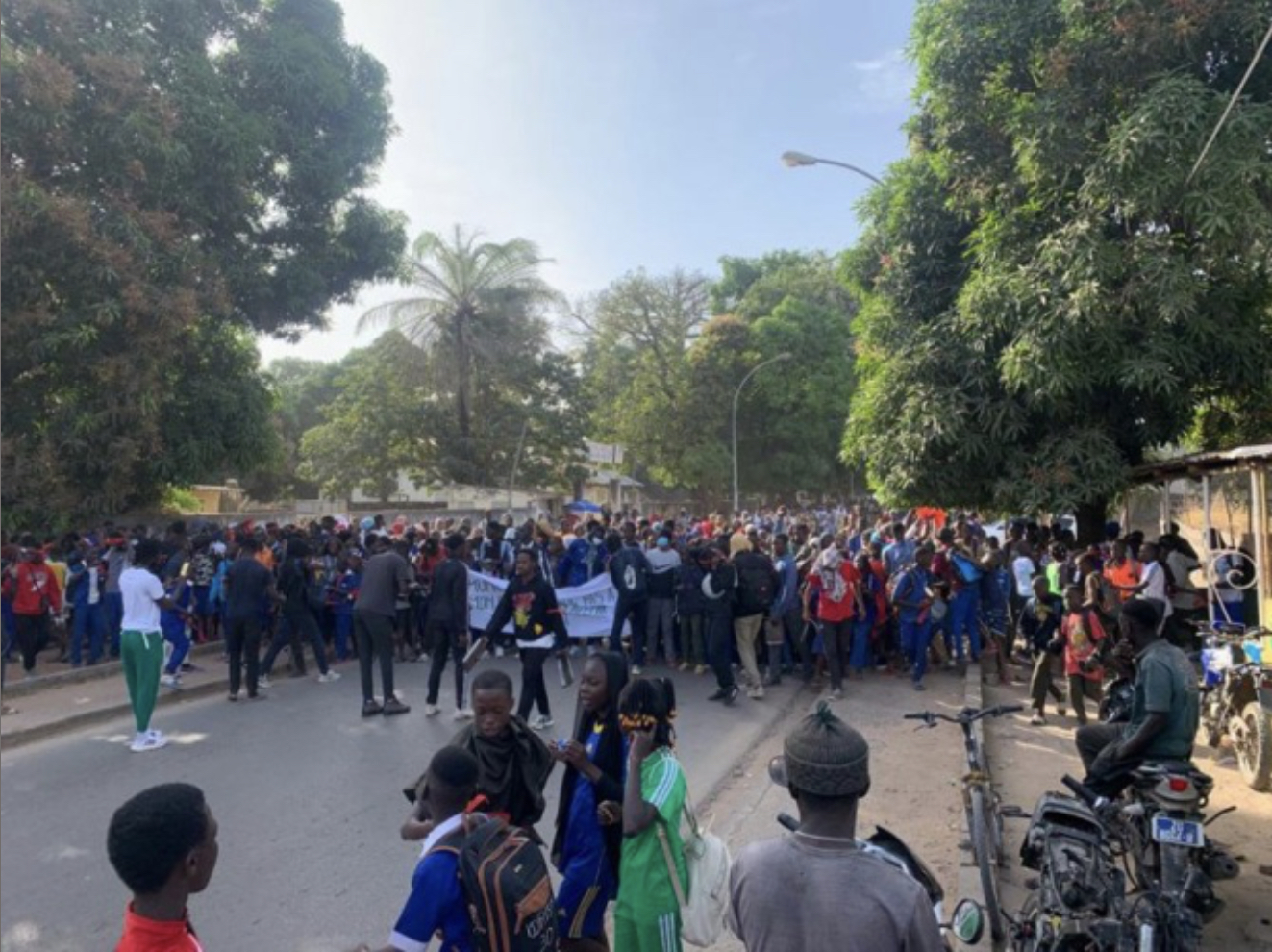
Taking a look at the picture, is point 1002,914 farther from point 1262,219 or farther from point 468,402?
point 468,402

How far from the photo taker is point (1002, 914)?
15.1 feet

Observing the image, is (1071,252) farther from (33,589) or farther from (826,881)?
(33,589)

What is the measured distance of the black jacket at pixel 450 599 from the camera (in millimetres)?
9469

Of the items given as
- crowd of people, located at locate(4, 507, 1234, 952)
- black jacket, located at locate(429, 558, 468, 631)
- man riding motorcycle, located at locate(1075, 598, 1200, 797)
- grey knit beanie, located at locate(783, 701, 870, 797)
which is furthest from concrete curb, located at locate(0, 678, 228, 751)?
man riding motorcycle, located at locate(1075, 598, 1200, 797)

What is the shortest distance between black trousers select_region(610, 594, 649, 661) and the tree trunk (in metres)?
6.67

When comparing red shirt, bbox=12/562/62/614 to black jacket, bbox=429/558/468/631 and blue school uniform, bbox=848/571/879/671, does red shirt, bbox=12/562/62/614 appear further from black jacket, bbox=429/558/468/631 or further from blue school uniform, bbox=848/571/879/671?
blue school uniform, bbox=848/571/879/671

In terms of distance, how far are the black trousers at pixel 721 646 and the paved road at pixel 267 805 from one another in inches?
14.0

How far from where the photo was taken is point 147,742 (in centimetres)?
838

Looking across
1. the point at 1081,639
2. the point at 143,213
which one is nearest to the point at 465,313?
the point at 143,213

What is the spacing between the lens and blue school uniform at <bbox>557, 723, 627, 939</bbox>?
3.55m

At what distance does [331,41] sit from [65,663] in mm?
13506

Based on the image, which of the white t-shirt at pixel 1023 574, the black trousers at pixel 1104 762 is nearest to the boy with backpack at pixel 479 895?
the black trousers at pixel 1104 762

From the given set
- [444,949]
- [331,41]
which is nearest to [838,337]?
[331,41]

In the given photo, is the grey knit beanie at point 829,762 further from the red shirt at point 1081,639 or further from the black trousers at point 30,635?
the black trousers at point 30,635
